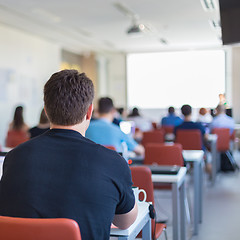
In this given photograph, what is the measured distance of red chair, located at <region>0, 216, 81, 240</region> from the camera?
117 centimetres

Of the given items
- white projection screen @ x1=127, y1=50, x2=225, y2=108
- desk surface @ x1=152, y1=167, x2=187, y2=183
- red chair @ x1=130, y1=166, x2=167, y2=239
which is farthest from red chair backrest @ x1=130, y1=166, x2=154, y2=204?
white projection screen @ x1=127, y1=50, x2=225, y2=108

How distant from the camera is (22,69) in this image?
8781 mm

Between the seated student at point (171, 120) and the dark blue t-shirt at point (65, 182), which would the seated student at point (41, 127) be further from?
the seated student at point (171, 120)

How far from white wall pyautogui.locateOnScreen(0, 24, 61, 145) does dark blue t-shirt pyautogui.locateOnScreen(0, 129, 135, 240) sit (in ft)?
22.9

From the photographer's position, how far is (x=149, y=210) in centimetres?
184

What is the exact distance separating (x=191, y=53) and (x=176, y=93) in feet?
4.39

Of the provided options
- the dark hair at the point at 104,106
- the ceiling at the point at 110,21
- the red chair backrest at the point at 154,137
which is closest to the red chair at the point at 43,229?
the dark hair at the point at 104,106

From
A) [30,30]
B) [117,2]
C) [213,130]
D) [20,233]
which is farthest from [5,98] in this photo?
[20,233]

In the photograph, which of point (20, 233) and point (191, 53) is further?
point (191, 53)

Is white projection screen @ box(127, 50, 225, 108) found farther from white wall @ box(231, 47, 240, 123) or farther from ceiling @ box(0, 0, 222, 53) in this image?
ceiling @ box(0, 0, 222, 53)

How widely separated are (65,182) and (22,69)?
786 centimetres

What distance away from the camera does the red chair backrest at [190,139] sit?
17.6ft

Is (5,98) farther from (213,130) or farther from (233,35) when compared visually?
(233,35)

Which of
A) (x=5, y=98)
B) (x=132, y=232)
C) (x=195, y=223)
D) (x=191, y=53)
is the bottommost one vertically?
(x=195, y=223)
